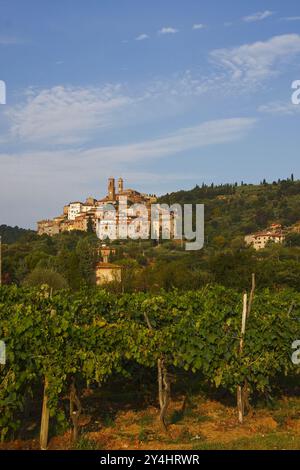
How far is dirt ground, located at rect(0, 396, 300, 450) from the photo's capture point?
19.4ft

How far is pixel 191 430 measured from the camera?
6723 millimetres

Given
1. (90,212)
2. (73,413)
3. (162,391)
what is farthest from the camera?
(90,212)

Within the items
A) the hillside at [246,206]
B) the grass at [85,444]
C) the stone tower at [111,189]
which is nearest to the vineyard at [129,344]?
the grass at [85,444]

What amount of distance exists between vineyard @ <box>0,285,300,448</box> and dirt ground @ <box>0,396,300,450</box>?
0.70 feet

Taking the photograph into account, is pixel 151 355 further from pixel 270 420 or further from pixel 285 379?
pixel 285 379

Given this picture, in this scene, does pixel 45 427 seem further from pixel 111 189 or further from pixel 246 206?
pixel 111 189

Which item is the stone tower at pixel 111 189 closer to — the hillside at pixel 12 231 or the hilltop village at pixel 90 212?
the hilltop village at pixel 90 212

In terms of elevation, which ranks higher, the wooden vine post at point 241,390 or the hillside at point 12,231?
the hillside at point 12,231

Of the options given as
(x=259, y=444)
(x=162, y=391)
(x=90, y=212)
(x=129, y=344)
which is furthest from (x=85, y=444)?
(x=90, y=212)

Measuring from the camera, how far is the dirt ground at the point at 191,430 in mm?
5906

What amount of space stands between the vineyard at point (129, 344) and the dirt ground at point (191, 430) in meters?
0.21

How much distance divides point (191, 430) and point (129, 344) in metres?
1.58

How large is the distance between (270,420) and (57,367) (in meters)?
3.41
